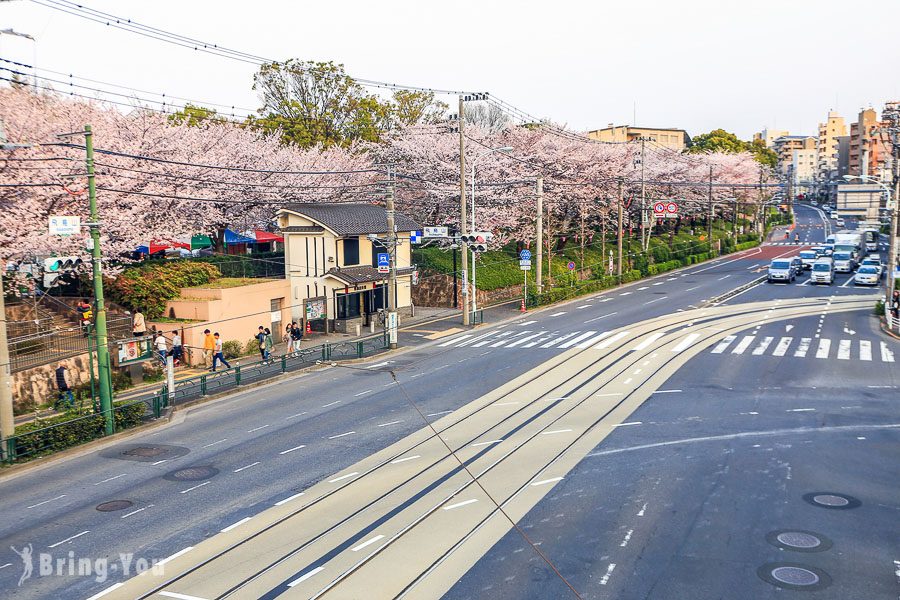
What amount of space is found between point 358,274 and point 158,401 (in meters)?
20.5

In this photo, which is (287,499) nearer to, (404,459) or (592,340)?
(404,459)

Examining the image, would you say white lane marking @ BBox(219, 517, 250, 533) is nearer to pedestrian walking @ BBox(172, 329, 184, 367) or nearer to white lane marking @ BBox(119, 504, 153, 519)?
white lane marking @ BBox(119, 504, 153, 519)

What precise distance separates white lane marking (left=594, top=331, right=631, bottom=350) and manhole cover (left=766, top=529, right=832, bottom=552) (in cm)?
2178

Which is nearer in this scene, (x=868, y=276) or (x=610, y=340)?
(x=610, y=340)

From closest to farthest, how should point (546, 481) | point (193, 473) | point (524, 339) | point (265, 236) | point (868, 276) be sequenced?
point (546, 481) → point (193, 473) → point (524, 339) → point (868, 276) → point (265, 236)

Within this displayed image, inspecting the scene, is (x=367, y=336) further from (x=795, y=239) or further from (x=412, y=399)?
(x=795, y=239)

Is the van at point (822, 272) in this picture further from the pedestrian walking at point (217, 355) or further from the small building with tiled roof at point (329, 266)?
the pedestrian walking at point (217, 355)

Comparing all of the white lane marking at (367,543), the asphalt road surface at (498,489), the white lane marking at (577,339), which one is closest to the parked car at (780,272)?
the white lane marking at (577,339)

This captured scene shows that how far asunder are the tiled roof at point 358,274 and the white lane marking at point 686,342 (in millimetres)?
18008

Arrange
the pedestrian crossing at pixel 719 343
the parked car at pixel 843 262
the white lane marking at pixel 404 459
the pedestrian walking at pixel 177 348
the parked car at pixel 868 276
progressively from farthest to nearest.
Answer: the parked car at pixel 843 262
the parked car at pixel 868 276
the pedestrian crossing at pixel 719 343
the pedestrian walking at pixel 177 348
the white lane marking at pixel 404 459

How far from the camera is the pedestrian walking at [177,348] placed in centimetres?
3300

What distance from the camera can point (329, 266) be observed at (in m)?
43.6

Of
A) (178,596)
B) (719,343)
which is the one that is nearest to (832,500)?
(178,596)

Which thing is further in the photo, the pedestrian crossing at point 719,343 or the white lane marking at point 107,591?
the pedestrian crossing at point 719,343
